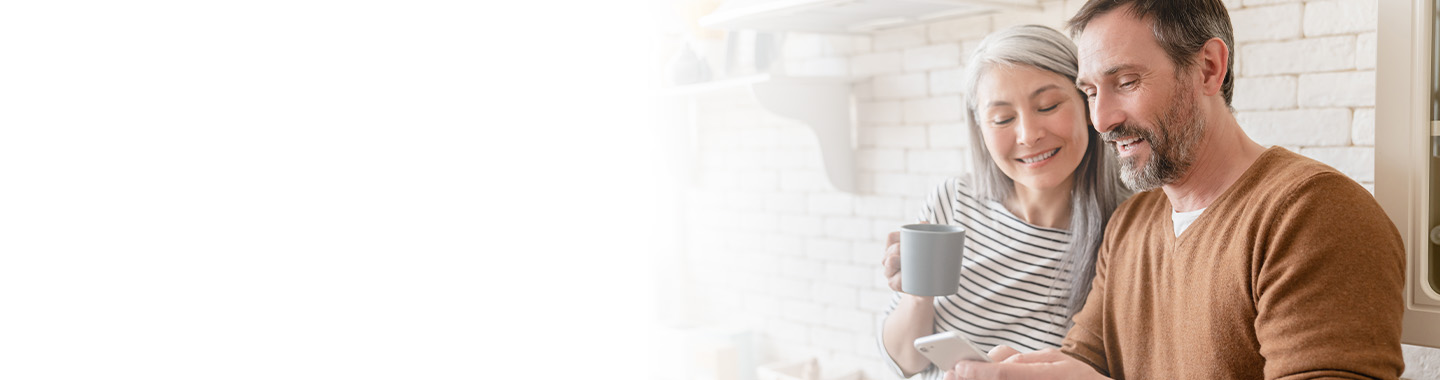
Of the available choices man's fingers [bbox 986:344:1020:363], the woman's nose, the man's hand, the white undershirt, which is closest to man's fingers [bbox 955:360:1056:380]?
the man's hand

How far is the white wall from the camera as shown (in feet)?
4.35

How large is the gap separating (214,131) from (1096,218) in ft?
5.95

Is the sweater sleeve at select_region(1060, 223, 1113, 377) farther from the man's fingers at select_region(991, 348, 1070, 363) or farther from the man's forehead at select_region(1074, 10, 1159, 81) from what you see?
the man's forehead at select_region(1074, 10, 1159, 81)

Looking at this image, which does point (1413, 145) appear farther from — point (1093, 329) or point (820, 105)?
point (820, 105)

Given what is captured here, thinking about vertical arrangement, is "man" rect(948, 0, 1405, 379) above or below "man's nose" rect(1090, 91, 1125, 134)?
below

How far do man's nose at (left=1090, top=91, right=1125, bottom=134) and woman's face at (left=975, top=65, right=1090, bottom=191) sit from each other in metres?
0.20

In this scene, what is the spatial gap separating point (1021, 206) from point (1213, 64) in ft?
1.53

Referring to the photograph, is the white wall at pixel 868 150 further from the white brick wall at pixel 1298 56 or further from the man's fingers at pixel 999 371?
the man's fingers at pixel 999 371

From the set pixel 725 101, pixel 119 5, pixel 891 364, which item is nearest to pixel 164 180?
pixel 119 5

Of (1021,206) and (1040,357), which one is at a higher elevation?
(1021,206)

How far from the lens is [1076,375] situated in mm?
1201

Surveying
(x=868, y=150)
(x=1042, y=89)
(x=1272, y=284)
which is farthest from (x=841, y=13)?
(x=1272, y=284)

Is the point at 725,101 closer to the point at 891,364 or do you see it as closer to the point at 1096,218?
the point at 891,364

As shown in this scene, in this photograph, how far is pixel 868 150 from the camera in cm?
216
